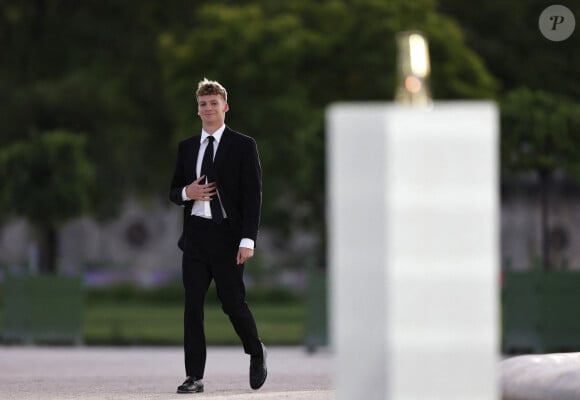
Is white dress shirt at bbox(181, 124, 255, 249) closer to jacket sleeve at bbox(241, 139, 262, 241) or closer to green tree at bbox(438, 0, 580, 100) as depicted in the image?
jacket sleeve at bbox(241, 139, 262, 241)

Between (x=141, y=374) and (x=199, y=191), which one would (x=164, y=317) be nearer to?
(x=141, y=374)

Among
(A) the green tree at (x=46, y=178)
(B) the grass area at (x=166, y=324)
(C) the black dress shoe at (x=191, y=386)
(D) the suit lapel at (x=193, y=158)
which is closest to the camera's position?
(D) the suit lapel at (x=193, y=158)

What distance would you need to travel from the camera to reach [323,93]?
128ft

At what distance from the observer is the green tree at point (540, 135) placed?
88.6 feet

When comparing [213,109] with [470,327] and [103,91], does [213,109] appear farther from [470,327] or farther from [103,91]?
[103,91]

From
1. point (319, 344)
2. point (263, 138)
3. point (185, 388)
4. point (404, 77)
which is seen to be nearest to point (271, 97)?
point (263, 138)

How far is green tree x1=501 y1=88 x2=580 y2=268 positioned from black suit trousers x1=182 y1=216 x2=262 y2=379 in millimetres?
16994

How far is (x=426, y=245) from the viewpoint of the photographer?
5559mm

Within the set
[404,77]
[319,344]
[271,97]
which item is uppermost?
[271,97]

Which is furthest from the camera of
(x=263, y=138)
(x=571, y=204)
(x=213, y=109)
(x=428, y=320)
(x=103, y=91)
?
(x=571, y=204)

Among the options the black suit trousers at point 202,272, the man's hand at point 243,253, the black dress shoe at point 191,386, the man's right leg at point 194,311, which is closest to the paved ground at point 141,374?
the black dress shoe at point 191,386

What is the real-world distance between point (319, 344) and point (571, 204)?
38594 millimetres

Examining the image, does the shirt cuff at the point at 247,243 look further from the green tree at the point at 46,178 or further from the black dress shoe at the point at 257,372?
the green tree at the point at 46,178

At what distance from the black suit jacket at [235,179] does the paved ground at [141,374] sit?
1.01 metres
